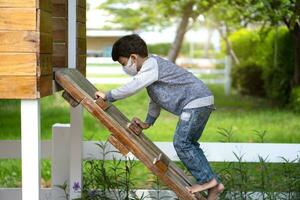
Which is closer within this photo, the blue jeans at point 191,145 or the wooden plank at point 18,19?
the wooden plank at point 18,19

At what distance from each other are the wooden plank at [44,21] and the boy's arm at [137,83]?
23.9 inches

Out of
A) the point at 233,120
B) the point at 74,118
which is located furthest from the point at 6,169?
the point at 233,120

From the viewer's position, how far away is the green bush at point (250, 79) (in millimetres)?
19714

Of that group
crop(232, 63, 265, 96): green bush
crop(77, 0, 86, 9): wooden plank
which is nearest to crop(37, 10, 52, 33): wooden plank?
crop(77, 0, 86, 9): wooden plank

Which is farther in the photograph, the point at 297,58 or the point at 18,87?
the point at 297,58

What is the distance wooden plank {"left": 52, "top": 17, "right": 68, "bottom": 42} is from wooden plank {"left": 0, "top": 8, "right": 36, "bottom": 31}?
0.93m

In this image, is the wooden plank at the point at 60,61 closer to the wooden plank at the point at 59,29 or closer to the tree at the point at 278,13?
the wooden plank at the point at 59,29

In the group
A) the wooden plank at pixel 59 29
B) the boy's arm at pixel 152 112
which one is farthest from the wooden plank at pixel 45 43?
the boy's arm at pixel 152 112

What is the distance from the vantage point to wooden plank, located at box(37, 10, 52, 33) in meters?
3.66

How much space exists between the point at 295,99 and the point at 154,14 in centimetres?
1467

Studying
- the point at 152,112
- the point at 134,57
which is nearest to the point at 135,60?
the point at 134,57

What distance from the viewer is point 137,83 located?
4.11m

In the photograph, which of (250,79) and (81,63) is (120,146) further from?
(250,79)

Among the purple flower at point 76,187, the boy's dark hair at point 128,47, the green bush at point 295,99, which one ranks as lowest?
the green bush at point 295,99
